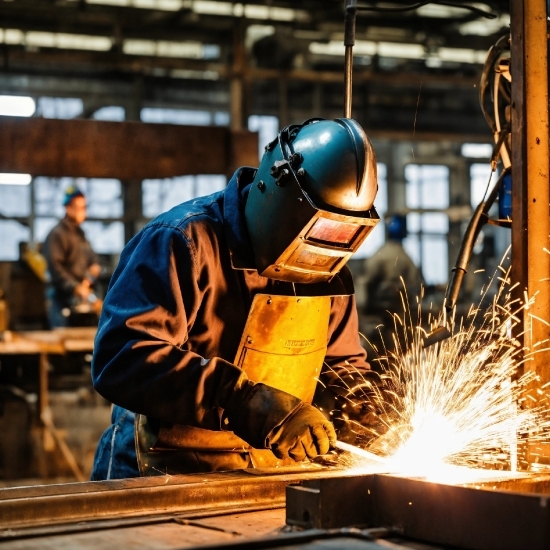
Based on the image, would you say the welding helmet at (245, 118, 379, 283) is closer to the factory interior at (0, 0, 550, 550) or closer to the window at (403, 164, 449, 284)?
the factory interior at (0, 0, 550, 550)

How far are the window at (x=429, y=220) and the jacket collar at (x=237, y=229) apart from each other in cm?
1153

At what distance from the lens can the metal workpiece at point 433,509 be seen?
4.97ft

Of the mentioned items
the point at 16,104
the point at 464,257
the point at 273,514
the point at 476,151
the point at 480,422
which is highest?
the point at 476,151

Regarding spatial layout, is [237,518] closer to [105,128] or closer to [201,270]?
[201,270]

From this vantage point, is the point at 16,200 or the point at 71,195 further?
the point at 16,200

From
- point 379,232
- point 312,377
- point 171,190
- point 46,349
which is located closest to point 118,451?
point 312,377

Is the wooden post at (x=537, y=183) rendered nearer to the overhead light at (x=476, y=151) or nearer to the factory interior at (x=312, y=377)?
the factory interior at (x=312, y=377)

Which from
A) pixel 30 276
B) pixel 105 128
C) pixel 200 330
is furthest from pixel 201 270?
pixel 30 276

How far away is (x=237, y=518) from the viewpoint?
5.94 ft

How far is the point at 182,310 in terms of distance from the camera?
221 centimetres

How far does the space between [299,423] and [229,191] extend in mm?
734

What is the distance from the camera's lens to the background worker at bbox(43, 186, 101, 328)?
25.2ft

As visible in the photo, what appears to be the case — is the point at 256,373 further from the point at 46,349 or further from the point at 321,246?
the point at 46,349

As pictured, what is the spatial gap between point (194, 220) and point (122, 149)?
3.25 meters
